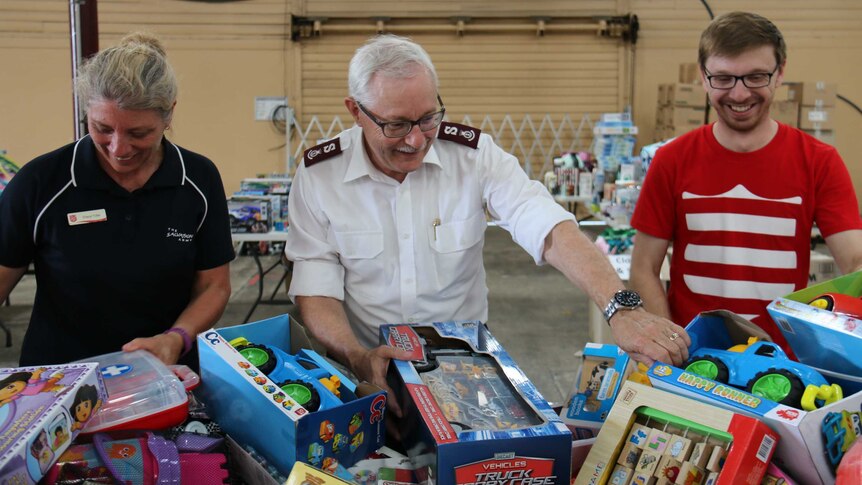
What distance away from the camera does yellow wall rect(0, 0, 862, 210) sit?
29.6 ft

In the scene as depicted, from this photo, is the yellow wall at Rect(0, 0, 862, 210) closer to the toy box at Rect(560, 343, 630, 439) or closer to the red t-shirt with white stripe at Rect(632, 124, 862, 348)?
the red t-shirt with white stripe at Rect(632, 124, 862, 348)

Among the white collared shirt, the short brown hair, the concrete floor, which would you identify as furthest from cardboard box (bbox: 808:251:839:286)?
the white collared shirt

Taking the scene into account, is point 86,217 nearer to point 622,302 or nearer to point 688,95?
point 622,302

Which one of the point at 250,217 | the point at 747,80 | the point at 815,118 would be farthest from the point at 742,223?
the point at 815,118

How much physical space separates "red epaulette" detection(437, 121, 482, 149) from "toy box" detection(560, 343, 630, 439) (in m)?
0.63

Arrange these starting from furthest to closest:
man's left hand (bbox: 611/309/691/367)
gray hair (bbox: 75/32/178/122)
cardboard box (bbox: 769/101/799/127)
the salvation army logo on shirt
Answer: cardboard box (bbox: 769/101/799/127) → the salvation army logo on shirt → gray hair (bbox: 75/32/178/122) → man's left hand (bbox: 611/309/691/367)

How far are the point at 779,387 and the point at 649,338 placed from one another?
0.26m

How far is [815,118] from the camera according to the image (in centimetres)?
750

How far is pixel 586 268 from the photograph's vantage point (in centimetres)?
161

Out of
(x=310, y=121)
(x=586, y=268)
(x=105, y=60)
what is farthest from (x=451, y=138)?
(x=310, y=121)

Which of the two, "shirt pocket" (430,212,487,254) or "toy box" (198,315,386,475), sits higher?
"shirt pocket" (430,212,487,254)

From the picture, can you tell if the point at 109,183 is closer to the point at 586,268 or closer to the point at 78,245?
the point at 78,245

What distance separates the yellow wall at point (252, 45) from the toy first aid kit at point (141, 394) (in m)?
8.19

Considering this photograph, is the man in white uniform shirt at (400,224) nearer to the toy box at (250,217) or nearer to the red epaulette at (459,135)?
the red epaulette at (459,135)
